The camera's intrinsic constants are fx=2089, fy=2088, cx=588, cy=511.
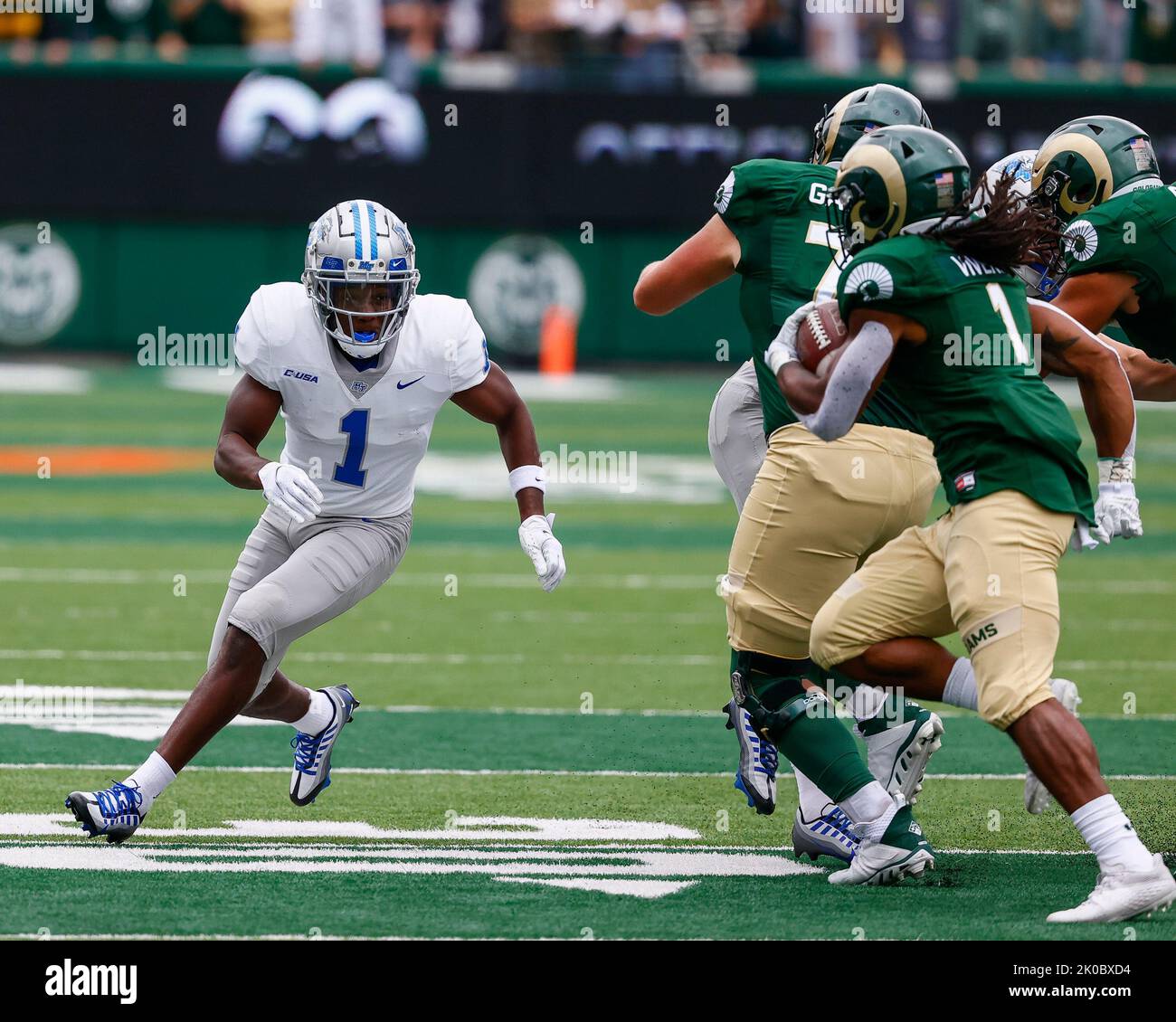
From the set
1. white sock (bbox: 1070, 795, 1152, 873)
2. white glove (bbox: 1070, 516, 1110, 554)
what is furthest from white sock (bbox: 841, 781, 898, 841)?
white glove (bbox: 1070, 516, 1110, 554)

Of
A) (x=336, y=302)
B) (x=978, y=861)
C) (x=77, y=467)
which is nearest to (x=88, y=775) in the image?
(x=336, y=302)

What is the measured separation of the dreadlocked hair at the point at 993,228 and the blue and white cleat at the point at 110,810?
240 centimetres

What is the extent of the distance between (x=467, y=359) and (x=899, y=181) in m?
1.48

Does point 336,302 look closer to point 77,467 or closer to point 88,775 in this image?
point 88,775

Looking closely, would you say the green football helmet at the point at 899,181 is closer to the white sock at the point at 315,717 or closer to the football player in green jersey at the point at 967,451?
the football player in green jersey at the point at 967,451

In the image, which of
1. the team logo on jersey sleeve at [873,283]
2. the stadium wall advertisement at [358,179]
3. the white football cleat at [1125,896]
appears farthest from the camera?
the stadium wall advertisement at [358,179]

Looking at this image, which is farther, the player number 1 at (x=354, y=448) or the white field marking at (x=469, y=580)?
the white field marking at (x=469, y=580)

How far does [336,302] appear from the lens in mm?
5539

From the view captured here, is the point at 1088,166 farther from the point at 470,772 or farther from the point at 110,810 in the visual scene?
the point at 110,810

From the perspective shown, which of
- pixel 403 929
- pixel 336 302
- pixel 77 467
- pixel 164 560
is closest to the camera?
pixel 403 929

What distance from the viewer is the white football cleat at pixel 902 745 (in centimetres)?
537

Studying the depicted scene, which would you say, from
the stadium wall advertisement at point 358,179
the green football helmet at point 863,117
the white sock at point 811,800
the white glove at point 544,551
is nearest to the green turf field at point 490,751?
the white sock at point 811,800

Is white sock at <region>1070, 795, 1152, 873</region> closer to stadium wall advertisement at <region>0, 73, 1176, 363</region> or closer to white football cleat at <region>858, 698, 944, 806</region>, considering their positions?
white football cleat at <region>858, 698, 944, 806</region>

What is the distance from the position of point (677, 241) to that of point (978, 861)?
53.8 feet
